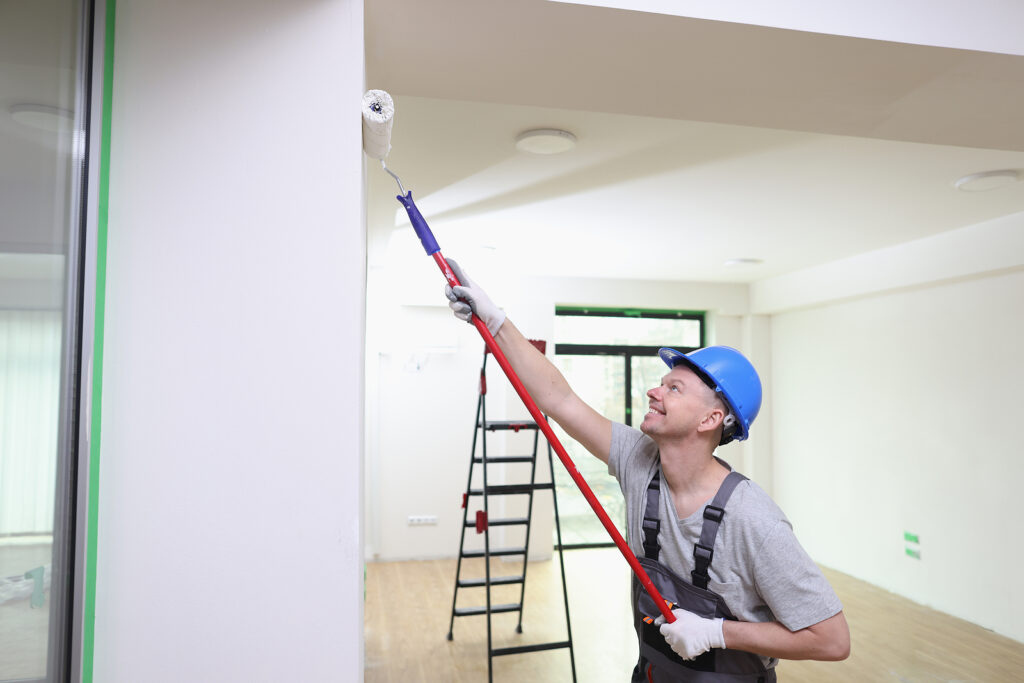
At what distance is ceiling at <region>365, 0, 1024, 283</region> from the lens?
1744 millimetres

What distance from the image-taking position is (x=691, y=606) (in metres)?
1.61

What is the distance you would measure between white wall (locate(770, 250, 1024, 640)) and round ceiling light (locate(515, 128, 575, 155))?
10.2ft

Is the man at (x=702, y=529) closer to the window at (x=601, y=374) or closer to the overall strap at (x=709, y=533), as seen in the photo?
the overall strap at (x=709, y=533)

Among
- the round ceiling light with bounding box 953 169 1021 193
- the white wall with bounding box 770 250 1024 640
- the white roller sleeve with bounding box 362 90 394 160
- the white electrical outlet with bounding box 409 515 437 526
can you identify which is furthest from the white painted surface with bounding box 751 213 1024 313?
the white roller sleeve with bounding box 362 90 394 160

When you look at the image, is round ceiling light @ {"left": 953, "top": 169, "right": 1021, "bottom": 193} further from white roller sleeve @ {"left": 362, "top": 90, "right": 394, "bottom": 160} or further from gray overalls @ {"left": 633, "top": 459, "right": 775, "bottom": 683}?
white roller sleeve @ {"left": 362, "top": 90, "right": 394, "bottom": 160}

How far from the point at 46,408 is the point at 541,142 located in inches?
92.6

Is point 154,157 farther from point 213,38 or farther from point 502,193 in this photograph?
point 502,193

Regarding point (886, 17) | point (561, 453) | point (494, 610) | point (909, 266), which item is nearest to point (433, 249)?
point (561, 453)

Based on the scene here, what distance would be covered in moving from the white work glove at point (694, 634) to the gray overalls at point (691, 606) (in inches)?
2.8

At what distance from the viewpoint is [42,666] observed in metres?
1.16

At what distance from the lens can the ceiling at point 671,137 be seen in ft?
5.72

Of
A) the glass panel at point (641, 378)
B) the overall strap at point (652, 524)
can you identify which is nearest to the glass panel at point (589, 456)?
the glass panel at point (641, 378)

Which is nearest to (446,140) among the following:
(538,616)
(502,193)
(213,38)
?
(502,193)

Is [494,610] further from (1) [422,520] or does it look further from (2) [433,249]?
(2) [433,249]
